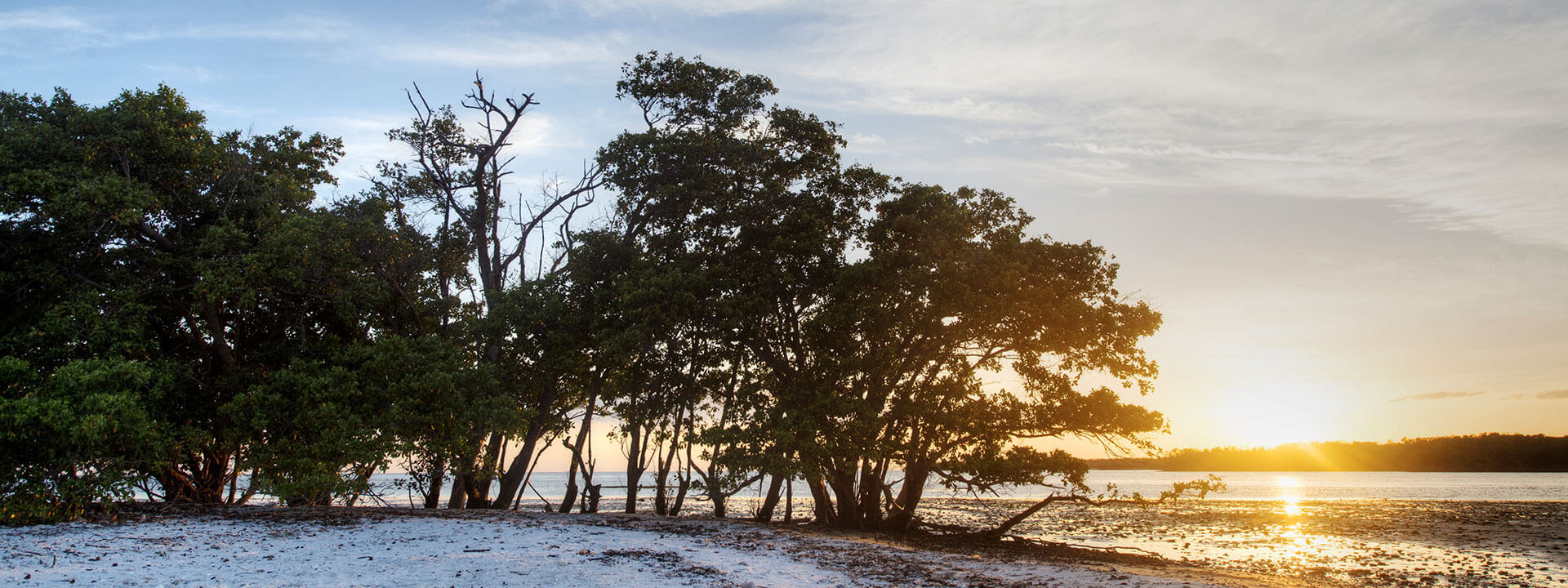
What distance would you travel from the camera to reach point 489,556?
10812 mm

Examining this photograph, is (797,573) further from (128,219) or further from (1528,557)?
(1528,557)

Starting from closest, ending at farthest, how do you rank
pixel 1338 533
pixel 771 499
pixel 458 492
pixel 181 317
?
pixel 181 317 → pixel 458 492 → pixel 771 499 → pixel 1338 533

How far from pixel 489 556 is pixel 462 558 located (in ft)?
1.14

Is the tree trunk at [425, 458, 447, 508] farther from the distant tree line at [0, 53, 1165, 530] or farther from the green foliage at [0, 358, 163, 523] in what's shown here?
the green foliage at [0, 358, 163, 523]

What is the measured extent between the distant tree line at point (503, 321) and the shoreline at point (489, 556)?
136cm

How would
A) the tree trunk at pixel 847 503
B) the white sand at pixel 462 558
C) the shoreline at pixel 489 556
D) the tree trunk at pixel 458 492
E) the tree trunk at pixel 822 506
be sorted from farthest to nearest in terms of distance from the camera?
the tree trunk at pixel 822 506
the tree trunk at pixel 847 503
the tree trunk at pixel 458 492
the shoreline at pixel 489 556
the white sand at pixel 462 558

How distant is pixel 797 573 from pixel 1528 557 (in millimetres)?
19597

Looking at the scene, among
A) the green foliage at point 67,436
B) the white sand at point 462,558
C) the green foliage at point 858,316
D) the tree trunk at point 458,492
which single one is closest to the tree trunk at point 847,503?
the green foliage at point 858,316

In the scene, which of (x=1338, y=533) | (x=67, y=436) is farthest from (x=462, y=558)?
(x=1338, y=533)

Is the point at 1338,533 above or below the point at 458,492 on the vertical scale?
below

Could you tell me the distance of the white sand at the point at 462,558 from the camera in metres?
9.12

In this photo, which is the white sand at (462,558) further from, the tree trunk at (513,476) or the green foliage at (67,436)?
the tree trunk at (513,476)

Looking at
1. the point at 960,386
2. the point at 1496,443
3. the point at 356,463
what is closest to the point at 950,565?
the point at 960,386

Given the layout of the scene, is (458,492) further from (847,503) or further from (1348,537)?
(1348,537)
